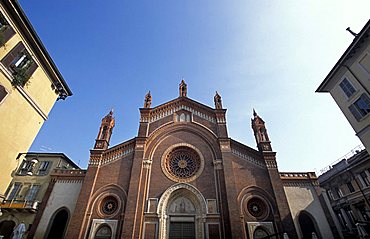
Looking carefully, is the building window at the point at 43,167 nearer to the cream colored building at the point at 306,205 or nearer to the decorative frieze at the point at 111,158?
the decorative frieze at the point at 111,158

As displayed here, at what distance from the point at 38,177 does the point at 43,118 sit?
40.3 feet

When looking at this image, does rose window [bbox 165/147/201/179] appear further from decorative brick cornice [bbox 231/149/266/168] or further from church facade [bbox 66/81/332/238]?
decorative brick cornice [bbox 231/149/266/168]

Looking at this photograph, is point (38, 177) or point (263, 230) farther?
point (38, 177)

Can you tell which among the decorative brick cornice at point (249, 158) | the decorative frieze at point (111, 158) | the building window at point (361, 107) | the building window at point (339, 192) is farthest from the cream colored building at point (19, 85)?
the building window at point (339, 192)

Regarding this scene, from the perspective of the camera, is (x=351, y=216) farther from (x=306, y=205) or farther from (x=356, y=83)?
Result: (x=356, y=83)

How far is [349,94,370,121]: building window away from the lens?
1419cm

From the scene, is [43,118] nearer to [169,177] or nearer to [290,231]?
[169,177]

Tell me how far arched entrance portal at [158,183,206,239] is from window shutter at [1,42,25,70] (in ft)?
46.2

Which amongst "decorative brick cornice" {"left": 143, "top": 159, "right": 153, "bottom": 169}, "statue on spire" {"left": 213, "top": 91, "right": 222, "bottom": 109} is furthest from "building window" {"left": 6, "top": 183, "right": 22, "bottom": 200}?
"statue on spire" {"left": 213, "top": 91, "right": 222, "bottom": 109}

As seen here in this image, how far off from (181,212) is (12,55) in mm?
16214

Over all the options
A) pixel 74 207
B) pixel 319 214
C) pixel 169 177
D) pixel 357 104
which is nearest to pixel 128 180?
pixel 169 177

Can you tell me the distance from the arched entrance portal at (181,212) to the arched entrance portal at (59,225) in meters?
8.70

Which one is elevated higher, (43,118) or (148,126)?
(148,126)

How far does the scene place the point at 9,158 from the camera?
10508 mm
